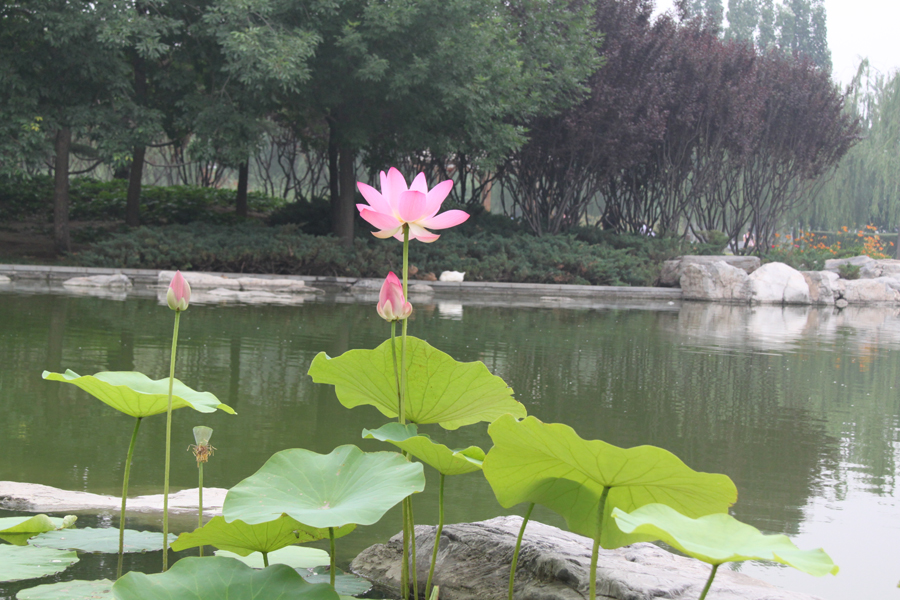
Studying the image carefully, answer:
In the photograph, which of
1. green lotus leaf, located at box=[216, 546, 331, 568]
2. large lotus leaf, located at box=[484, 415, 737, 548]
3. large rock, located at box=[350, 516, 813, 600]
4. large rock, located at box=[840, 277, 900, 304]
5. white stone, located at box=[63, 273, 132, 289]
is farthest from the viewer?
large rock, located at box=[840, 277, 900, 304]

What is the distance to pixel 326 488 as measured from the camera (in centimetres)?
177

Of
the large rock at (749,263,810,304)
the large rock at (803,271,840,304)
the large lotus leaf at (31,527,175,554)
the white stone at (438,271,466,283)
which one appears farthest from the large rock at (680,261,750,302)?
the large lotus leaf at (31,527,175,554)

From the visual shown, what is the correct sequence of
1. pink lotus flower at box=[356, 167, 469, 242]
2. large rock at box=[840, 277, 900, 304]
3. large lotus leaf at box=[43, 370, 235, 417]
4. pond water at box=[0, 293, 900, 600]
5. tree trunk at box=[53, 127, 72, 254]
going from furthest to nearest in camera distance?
large rock at box=[840, 277, 900, 304]
tree trunk at box=[53, 127, 72, 254]
pond water at box=[0, 293, 900, 600]
large lotus leaf at box=[43, 370, 235, 417]
pink lotus flower at box=[356, 167, 469, 242]

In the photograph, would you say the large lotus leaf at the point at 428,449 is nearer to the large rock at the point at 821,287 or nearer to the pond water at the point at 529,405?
the pond water at the point at 529,405

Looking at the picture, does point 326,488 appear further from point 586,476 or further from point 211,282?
point 211,282

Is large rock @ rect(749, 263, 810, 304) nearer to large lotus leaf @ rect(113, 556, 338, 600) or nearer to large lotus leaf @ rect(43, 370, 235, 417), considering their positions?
large lotus leaf @ rect(43, 370, 235, 417)

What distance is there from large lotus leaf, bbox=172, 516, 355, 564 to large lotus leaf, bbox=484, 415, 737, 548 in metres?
0.45

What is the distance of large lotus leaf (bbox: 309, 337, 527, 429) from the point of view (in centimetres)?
201

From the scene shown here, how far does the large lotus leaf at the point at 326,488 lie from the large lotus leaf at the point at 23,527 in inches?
45.0

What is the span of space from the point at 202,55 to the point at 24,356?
1248cm

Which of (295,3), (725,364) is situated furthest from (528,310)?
(295,3)

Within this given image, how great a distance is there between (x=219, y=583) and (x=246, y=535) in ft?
1.02

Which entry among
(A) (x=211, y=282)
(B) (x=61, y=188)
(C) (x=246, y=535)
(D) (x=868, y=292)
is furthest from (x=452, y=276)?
(C) (x=246, y=535)

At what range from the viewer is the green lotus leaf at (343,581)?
88.2 inches
